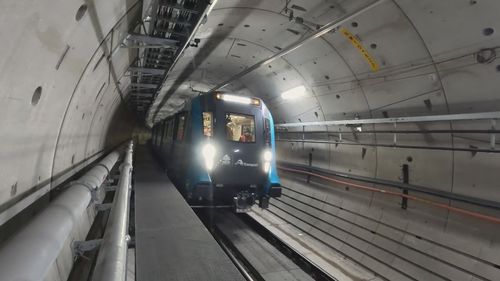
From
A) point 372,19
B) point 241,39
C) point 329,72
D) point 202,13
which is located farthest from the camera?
point 241,39

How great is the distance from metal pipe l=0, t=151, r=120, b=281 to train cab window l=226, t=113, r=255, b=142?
398 centimetres

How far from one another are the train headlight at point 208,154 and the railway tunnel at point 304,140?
0.85 m

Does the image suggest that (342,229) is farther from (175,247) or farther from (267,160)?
(175,247)

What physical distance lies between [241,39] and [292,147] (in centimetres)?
417

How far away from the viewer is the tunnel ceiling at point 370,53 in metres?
4.07

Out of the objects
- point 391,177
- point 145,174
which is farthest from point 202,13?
point 145,174

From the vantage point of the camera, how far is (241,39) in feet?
23.8

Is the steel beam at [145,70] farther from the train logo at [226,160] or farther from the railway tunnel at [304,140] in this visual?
the train logo at [226,160]

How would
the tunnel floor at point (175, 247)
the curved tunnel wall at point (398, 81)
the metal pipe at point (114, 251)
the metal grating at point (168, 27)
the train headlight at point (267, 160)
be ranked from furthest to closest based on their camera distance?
the train headlight at point (267, 160) < the curved tunnel wall at point (398, 81) < the metal grating at point (168, 27) < the tunnel floor at point (175, 247) < the metal pipe at point (114, 251)

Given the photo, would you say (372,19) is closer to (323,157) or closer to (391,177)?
(391,177)

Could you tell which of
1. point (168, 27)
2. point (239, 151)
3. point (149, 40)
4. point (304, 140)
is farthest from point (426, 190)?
point (149, 40)

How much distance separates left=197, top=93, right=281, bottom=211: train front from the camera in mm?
6172

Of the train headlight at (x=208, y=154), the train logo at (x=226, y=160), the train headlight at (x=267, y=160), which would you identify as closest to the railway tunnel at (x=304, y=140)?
the train headlight at (x=208, y=154)

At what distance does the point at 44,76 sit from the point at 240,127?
445 centimetres
